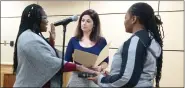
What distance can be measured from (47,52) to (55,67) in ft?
0.38

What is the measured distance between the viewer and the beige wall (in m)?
3.38

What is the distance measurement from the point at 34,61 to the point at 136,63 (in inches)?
28.1

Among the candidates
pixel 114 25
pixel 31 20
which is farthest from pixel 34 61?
pixel 114 25

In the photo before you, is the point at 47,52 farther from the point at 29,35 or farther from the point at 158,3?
the point at 158,3

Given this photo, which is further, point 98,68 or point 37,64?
point 98,68

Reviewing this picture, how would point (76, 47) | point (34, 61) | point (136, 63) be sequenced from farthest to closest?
point (76, 47)
point (34, 61)
point (136, 63)

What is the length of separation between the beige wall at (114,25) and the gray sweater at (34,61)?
54.6 inches

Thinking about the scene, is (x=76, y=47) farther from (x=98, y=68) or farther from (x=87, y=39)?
(x=98, y=68)

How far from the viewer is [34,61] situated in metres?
1.78

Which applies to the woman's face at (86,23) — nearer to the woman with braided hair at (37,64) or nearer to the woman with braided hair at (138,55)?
the woman with braided hair at (37,64)

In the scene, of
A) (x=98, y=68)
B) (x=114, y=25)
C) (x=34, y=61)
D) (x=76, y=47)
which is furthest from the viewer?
(x=114, y=25)

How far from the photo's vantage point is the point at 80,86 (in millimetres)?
2061

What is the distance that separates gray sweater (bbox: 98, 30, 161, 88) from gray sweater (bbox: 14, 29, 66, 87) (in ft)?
1.51

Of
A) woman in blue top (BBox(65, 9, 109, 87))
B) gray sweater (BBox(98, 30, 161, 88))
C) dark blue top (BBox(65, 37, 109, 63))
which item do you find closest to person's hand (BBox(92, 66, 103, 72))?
woman in blue top (BBox(65, 9, 109, 87))
